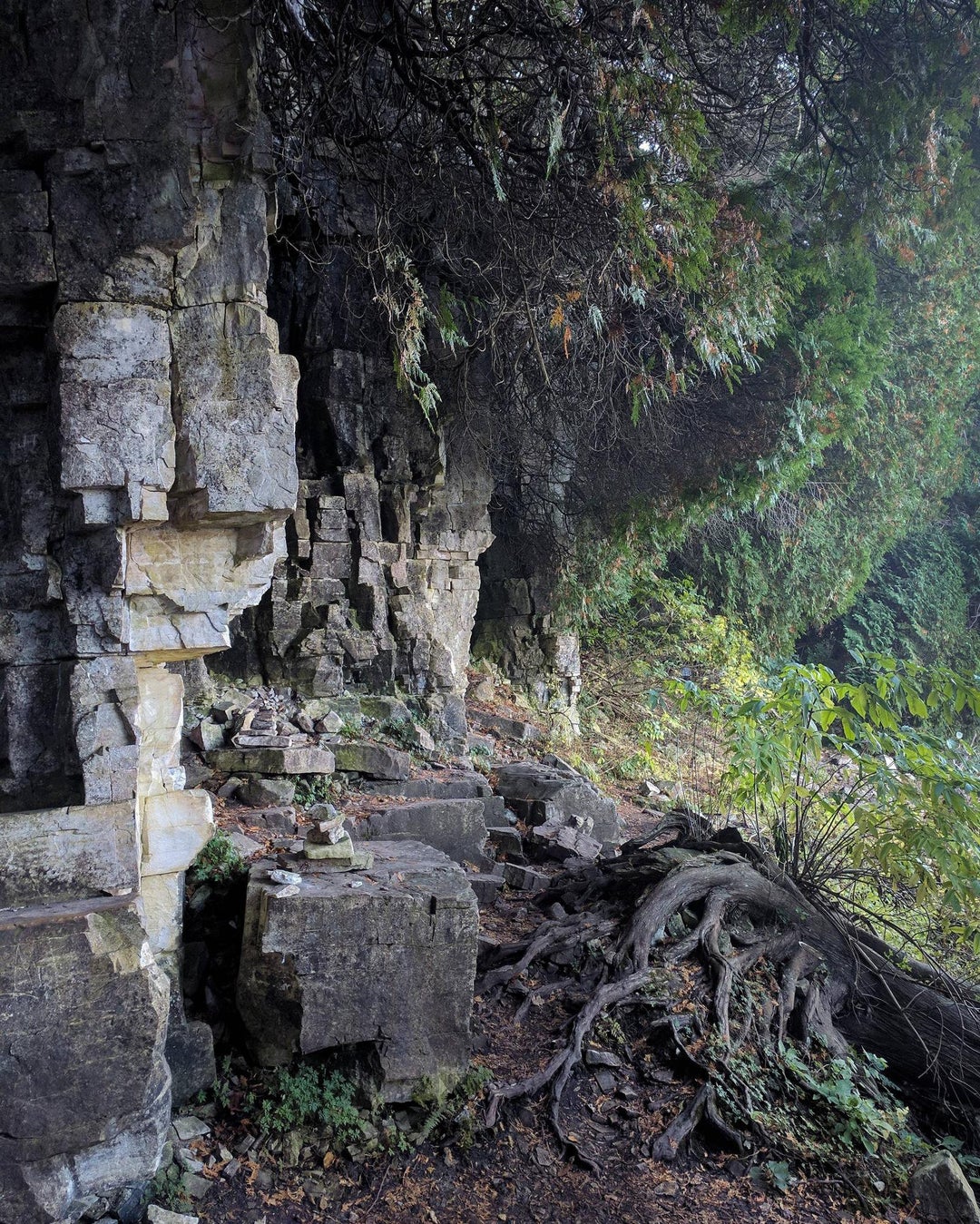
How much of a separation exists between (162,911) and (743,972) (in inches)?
142

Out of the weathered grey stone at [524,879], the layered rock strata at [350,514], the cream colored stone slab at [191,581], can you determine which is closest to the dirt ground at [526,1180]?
the weathered grey stone at [524,879]

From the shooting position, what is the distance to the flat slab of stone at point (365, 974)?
4.33 m

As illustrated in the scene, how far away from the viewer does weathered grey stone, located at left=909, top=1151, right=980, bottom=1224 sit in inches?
169

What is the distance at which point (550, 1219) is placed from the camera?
411 centimetres

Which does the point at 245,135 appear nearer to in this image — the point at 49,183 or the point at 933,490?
the point at 49,183

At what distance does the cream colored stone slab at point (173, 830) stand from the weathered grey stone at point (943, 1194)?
3.83 m

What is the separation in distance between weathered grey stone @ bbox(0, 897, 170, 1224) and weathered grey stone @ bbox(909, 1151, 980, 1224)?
11.6 ft

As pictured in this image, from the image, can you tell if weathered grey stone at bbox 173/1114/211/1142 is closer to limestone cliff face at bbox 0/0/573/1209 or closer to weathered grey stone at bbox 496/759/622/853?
limestone cliff face at bbox 0/0/573/1209

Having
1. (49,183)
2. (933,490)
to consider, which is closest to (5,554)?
(49,183)

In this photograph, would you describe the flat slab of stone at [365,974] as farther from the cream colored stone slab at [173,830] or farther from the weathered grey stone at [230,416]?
the weathered grey stone at [230,416]

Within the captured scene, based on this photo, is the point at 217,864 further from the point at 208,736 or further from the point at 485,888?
the point at 485,888

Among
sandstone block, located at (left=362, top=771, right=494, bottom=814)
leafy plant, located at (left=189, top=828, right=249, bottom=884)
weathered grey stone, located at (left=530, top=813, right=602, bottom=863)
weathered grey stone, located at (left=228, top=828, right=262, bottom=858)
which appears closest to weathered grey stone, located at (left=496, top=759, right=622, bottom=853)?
weathered grey stone, located at (left=530, top=813, right=602, bottom=863)

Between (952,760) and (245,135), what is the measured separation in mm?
5213

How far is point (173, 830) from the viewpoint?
4.37m
